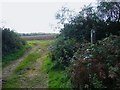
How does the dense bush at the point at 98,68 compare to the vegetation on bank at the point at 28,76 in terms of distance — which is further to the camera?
the vegetation on bank at the point at 28,76

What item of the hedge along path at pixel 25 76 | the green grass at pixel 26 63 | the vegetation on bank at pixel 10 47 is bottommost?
the hedge along path at pixel 25 76

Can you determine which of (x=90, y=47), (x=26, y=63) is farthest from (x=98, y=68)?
(x=26, y=63)

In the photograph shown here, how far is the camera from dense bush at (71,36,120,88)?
9516 millimetres

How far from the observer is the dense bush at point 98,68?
952cm

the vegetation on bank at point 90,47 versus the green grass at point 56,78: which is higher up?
the vegetation on bank at point 90,47

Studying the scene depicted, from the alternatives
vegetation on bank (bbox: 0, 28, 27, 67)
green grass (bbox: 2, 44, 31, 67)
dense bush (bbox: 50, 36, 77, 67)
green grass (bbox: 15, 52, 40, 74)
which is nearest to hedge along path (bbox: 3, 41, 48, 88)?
green grass (bbox: 15, 52, 40, 74)

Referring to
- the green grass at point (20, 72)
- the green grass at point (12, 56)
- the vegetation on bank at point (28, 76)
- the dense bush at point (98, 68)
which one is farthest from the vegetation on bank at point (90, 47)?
the green grass at point (12, 56)

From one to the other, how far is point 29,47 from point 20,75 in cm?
1019

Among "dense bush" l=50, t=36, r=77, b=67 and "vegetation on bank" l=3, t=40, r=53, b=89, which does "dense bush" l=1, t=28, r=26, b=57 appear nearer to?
"vegetation on bank" l=3, t=40, r=53, b=89

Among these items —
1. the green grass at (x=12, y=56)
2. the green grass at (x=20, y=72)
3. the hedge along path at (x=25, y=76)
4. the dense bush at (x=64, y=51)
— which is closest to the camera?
the hedge along path at (x=25, y=76)

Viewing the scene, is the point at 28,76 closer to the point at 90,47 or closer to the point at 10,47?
the point at 90,47

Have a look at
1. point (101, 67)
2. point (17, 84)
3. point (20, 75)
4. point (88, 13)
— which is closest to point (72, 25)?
point (88, 13)

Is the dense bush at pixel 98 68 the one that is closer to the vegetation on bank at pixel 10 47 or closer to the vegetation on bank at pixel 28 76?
the vegetation on bank at pixel 28 76

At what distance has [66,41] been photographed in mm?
15188
